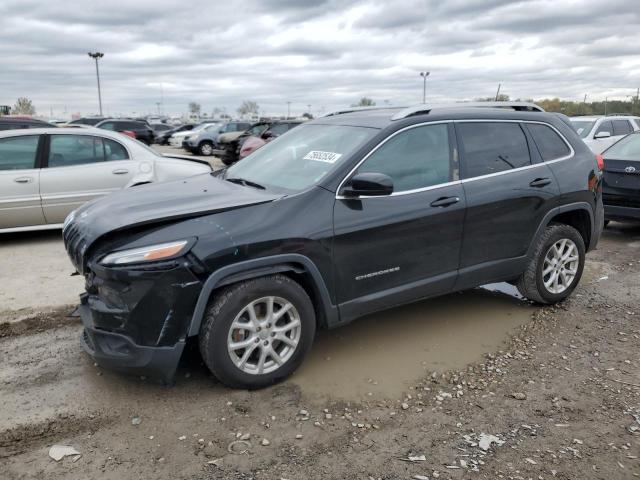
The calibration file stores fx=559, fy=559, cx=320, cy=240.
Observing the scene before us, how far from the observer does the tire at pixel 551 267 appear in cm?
492

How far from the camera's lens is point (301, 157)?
4336mm

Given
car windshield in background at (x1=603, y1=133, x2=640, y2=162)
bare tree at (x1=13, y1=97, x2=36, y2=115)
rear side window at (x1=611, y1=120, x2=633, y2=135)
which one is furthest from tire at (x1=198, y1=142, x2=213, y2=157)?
bare tree at (x1=13, y1=97, x2=36, y2=115)

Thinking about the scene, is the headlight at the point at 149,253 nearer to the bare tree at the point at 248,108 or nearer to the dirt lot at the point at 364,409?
the dirt lot at the point at 364,409

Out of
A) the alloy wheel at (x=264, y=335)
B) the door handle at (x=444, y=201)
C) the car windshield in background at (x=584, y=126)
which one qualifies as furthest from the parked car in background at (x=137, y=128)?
the alloy wheel at (x=264, y=335)

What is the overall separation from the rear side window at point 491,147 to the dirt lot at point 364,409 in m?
1.35

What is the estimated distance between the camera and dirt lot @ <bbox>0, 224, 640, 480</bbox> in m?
A: 2.90

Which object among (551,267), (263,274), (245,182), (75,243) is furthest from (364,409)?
(551,267)

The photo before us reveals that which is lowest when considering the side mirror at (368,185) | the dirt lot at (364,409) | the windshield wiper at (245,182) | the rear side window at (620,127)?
the dirt lot at (364,409)

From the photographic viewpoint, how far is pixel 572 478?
2777 millimetres

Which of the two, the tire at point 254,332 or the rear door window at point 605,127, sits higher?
the rear door window at point 605,127

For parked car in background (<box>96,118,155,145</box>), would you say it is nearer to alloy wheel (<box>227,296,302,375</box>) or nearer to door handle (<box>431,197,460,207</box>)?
door handle (<box>431,197,460,207</box>)

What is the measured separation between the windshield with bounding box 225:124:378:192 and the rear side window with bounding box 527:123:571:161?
5.62 ft

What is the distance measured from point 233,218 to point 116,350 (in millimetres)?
1055

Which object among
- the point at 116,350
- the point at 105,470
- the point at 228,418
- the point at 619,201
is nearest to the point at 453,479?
the point at 228,418
